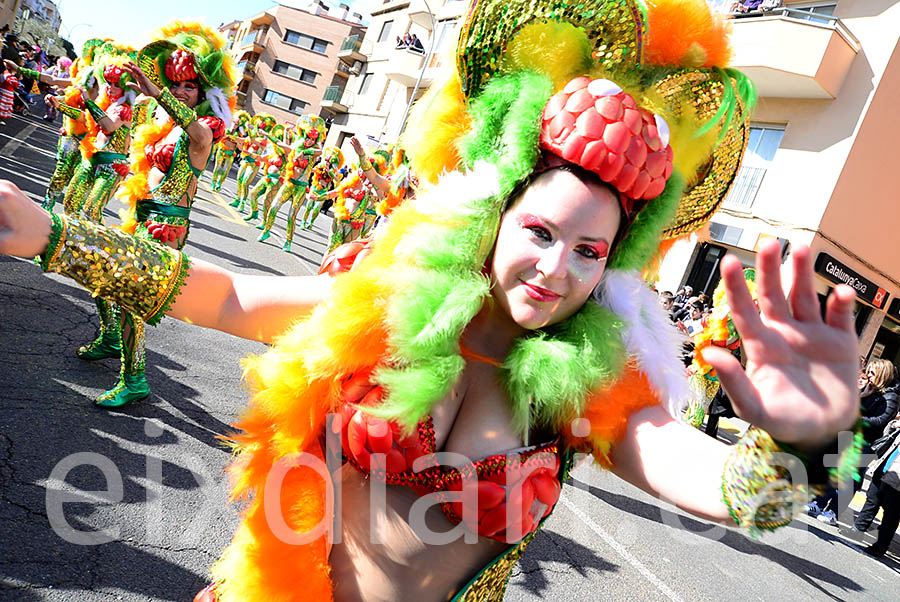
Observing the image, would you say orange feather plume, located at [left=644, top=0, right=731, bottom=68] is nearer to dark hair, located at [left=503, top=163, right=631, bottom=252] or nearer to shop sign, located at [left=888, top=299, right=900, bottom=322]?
dark hair, located at [left=503, top=163, right=631, bottom=252]

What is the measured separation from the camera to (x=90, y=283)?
115cm

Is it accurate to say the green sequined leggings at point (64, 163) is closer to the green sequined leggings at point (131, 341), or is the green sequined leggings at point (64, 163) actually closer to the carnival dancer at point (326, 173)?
the green sequined leggings at point (131, 341)

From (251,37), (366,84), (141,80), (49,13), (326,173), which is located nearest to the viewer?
(141,80)

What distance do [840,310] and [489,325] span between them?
0.66 metres

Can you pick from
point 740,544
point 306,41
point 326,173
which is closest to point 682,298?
point 326,173

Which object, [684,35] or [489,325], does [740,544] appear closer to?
[489,325]

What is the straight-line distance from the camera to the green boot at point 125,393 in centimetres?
354

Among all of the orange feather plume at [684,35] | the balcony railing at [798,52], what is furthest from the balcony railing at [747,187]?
the orange feather plume at [684,35]

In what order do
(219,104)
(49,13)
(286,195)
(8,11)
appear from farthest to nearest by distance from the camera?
1. (49,13)
2. (8,11)
3. (286,195)
4. (219,104)

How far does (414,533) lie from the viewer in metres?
1.33

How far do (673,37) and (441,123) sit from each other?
514mm

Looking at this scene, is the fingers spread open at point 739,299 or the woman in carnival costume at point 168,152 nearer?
the fingers spread open at point 739,299

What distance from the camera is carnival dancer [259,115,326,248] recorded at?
12148 mm

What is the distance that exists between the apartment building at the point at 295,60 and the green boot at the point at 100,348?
44.3 meters
